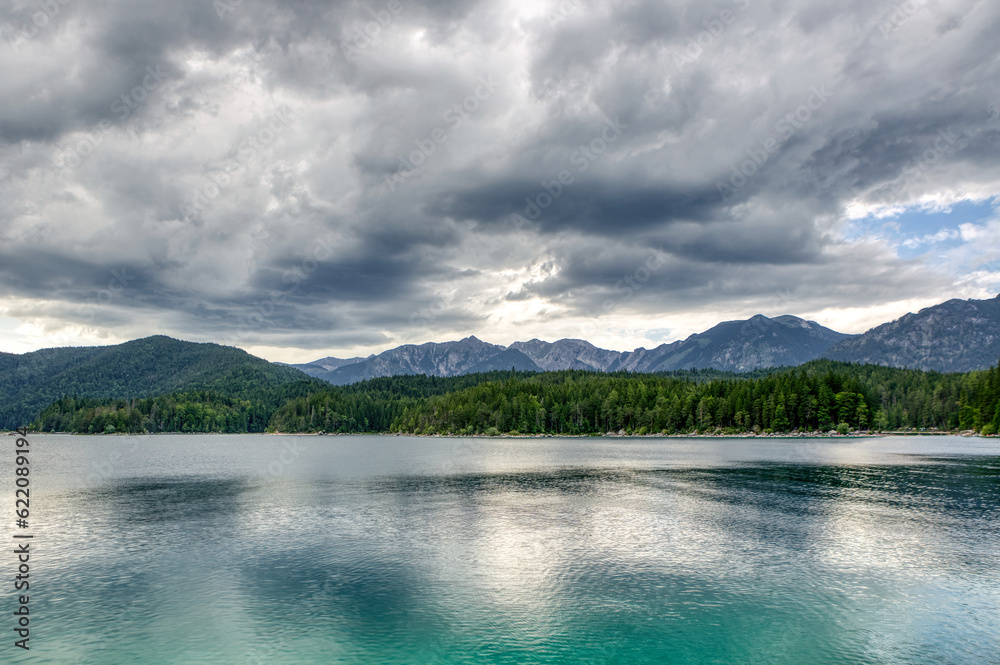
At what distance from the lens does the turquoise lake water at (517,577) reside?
2591 cm

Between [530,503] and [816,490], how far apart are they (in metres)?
39.3

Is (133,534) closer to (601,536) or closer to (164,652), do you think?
(164,652)

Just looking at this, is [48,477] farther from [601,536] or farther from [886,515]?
[886,515]

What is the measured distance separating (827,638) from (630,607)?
9290mm

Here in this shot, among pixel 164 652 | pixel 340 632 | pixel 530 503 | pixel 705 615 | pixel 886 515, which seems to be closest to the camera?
pixel 164 652

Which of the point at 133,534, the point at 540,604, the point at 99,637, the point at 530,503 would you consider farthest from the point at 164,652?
the point at 530,503

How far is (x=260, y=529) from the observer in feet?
170

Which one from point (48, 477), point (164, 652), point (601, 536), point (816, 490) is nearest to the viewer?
point (164, 652)

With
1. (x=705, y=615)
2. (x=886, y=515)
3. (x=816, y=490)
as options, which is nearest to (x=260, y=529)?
(x=705, y=615)

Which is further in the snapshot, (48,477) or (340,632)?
(48,477)

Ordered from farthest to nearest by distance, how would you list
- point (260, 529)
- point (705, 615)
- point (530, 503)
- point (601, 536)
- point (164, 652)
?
point (530, 503), point (260, 529), point (601, 536), point (705, 615), point (164, 652)

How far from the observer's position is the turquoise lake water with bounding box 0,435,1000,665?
85.0 ft

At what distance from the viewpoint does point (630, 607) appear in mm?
30641

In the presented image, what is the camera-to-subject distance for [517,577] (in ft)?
118
